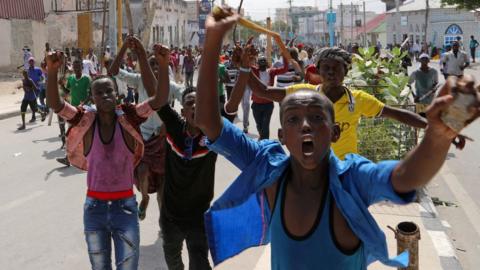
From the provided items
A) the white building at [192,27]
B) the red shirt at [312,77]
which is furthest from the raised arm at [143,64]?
the white building at [192,27]

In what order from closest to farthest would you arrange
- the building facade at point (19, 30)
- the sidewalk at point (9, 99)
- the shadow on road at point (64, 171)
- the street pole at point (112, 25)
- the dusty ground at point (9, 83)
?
the shadow on road at point (64, 171), the street pole at point (112, 25), the sidewalk at point (9, 99), the dusty ground at point (9, 83), the building facade at point (19, 30)

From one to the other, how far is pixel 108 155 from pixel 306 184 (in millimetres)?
1848

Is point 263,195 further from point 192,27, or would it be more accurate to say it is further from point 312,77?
point 192,27

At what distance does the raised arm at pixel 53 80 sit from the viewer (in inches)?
141

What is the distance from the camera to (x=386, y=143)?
24.6 feet

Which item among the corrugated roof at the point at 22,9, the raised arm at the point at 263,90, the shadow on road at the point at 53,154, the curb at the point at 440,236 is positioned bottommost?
the curb at the point at 440,236

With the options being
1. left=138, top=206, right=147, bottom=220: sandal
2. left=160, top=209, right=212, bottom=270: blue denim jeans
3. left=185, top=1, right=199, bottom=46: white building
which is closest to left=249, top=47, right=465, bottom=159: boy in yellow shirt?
left=160, top=209, right=212, bottom=270: blue denim jeans

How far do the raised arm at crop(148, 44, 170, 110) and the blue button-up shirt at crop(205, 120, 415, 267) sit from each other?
4.57 feet

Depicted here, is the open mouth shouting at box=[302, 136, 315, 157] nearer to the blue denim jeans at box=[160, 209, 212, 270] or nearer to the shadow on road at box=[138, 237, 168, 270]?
the blue denim jeans at box=[160, 209, 212, 270]

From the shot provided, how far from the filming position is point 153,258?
5270 millimetres

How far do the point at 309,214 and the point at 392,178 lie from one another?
0.34m

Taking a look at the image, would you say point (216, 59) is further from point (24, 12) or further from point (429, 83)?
point (24, 12)

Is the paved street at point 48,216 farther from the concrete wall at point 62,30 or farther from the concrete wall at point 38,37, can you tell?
the concrete wall at point 62,30

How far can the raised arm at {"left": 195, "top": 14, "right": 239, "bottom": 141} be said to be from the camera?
74.6 inches
